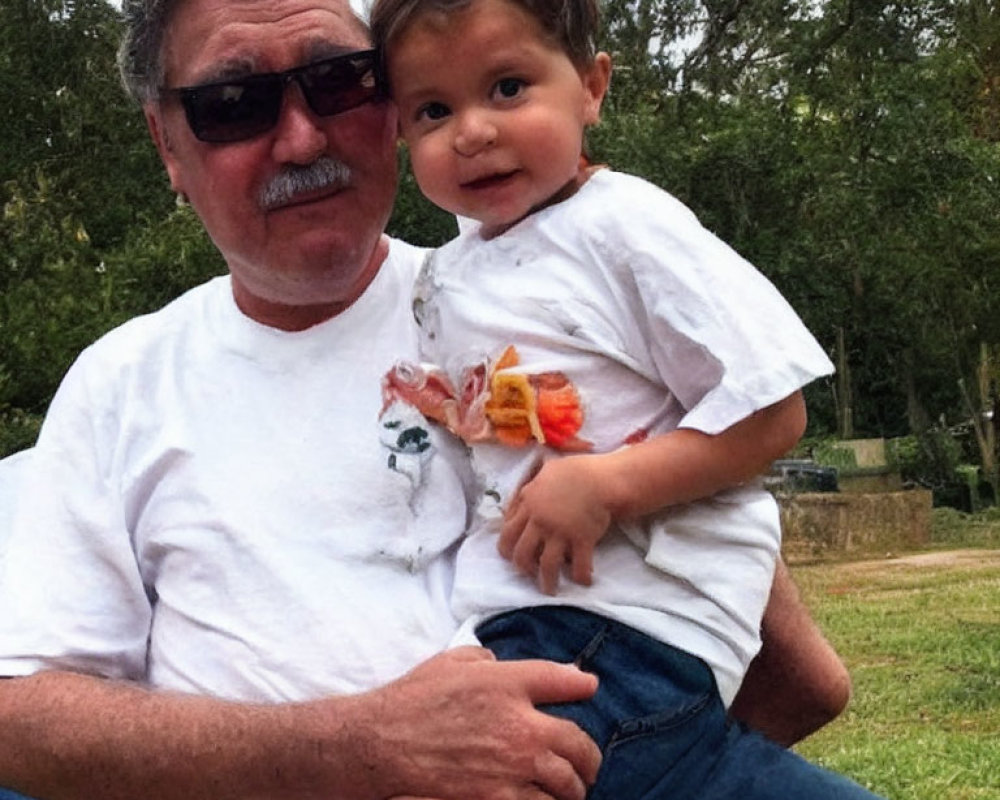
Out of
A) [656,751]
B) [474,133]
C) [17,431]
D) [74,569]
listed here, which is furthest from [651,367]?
[17,431]

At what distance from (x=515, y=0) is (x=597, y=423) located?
0.54m

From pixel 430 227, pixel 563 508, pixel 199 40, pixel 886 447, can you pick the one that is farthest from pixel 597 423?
pixel 886 447

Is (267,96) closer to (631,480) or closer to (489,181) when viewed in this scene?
(489,181)

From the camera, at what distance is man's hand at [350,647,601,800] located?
71.3 inches

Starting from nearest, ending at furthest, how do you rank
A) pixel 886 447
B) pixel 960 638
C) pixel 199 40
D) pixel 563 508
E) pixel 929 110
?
pixel 563 508
pixel 199 40
pixel 960 638
pixel 929 110
pixel 886 447

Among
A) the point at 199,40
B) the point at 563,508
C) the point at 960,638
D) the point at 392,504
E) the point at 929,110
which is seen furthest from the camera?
the point at 929,110

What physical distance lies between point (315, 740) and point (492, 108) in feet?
2.73

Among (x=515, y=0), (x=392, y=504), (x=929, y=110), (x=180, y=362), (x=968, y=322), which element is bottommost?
(x=968, y=322)

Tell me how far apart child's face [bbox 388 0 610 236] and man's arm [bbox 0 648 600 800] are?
597 millimetres

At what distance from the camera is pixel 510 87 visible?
6.39ft

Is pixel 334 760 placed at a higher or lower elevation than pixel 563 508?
lower

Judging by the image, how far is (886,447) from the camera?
21078 mm

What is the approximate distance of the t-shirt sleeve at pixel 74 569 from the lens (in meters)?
2.19

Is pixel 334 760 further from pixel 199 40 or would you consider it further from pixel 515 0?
pixel 199 40
